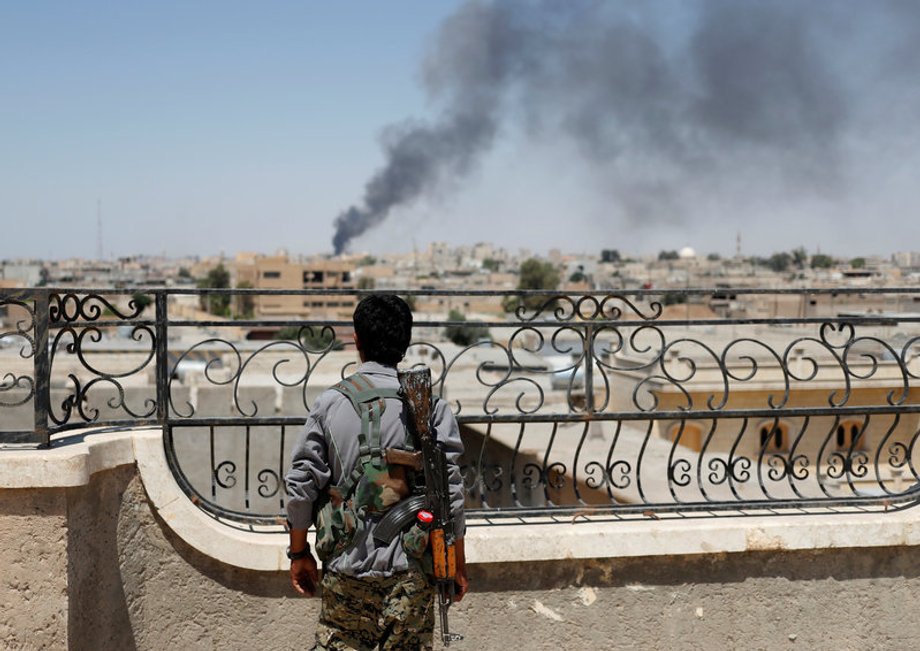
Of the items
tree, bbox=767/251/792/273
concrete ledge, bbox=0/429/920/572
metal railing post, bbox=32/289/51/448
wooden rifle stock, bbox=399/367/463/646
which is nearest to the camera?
wooden rifle stock, bbox=399/367/463/646

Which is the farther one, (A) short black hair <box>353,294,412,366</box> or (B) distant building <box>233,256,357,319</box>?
(B) distant building <box>233,256,357,319</box>

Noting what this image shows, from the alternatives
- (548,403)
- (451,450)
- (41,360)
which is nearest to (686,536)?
(451,450)

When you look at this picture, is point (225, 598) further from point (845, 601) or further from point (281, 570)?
point (845, 601)

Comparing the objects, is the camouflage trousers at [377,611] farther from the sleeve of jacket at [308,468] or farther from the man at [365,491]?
the sleeve of jacket at [308,468]

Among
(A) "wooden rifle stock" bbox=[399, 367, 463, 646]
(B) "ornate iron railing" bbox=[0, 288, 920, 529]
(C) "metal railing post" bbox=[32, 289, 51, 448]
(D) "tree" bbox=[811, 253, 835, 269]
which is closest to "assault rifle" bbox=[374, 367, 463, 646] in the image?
(A) "wooden rifle stock" bbox=[399, 367, 463, 646]

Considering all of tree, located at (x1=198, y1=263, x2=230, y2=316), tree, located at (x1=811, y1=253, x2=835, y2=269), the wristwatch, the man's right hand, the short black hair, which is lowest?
the man's right hand

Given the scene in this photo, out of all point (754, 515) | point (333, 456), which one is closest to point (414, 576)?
point (333, 456)

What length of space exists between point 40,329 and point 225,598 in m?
1.31

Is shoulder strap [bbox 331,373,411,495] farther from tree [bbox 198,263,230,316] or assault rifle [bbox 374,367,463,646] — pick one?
tree [bbox 198,263,230,316]

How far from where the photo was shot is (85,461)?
12.4ft

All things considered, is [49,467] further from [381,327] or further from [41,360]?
[381,327]

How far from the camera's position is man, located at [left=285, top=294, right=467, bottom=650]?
304 centimetres

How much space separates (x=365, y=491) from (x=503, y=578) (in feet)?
4.67

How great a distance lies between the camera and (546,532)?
168 inches
